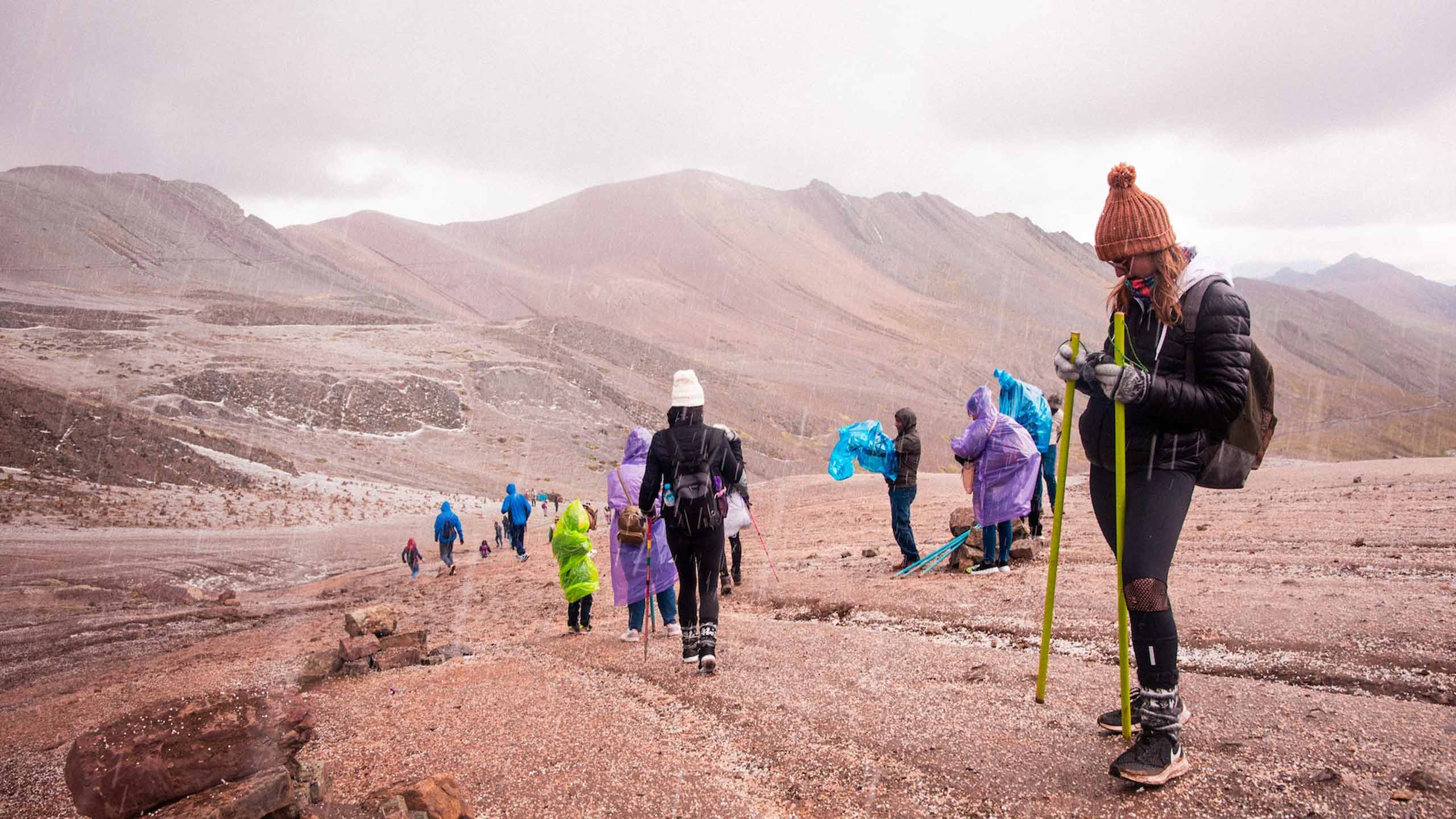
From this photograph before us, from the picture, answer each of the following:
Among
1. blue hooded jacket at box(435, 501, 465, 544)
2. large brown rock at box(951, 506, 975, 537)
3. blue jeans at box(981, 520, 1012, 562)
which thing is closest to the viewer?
blue jeans at box(981, 520, 1012, 562)

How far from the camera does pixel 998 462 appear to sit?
9.23m

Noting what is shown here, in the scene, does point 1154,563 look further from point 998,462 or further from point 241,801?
point 998,462

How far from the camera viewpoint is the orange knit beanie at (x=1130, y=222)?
3490 mm

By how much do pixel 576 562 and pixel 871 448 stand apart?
377cm

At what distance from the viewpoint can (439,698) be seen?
614 centimetres

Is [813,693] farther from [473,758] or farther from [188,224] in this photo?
[188,224]

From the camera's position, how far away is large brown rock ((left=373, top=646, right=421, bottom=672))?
7523 mm

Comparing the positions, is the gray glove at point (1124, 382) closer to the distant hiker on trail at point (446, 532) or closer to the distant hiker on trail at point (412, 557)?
the distant hiker on trail at point (446, 532)

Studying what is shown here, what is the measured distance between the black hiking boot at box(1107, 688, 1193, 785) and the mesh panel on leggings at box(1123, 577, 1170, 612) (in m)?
0.32

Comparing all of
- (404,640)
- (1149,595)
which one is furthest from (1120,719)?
(404,640)

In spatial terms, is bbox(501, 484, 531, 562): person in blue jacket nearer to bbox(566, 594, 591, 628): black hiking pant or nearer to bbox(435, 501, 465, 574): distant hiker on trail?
bbox(435, 501, 465, 574): distant hiker on trail

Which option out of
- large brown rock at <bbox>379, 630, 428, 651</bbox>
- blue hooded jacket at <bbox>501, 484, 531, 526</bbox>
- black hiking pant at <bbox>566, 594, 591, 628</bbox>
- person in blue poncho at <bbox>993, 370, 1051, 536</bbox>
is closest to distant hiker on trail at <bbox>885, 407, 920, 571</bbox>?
person in blue poncho at <bbox>993, 370, 1051, 536</bbox>

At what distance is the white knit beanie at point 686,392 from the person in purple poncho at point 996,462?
386 centimetres

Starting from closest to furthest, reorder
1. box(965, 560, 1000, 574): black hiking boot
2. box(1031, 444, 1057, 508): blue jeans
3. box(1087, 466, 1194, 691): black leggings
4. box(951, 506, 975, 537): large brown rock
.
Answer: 1. box(1087, 466, 1194, 691): black leggings
2. box(965, 560, 1000, 574): black hiking boot
3. box(951, 506, 975, 537): large brown rock
4. box(1031, 444, 1057, 508): blue jeans
